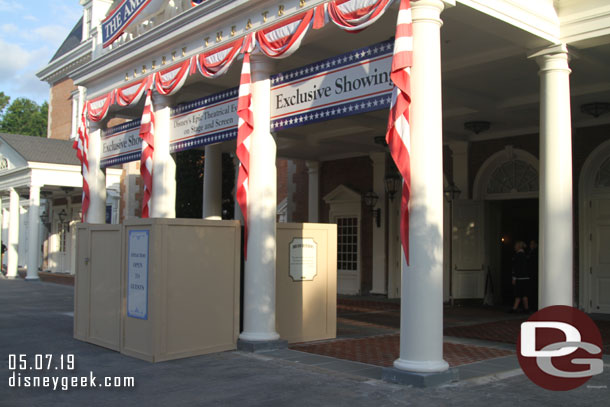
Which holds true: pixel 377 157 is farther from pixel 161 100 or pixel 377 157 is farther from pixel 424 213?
pixel 424 213

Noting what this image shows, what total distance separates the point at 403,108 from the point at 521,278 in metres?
8.10

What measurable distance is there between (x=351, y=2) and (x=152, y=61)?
4.97 meters

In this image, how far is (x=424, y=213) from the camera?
6336 millimetres

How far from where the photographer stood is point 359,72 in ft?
23.9

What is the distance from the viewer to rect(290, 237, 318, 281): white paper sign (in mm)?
9258

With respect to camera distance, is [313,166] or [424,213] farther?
[313,166]

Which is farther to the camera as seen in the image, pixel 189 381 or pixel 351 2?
pixel 351 2

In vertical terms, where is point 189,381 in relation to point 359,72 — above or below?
below

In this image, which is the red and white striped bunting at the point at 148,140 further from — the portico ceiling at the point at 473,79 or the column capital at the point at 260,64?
the column capital at the point at 260,64

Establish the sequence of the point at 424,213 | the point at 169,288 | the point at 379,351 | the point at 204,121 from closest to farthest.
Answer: the point at 424,213 < the point at 169,288 < the point at 379,351 < the point at 204,121

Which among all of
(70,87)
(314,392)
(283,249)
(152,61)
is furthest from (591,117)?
(70,87)

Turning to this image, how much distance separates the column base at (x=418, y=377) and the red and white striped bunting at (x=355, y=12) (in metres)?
3.71

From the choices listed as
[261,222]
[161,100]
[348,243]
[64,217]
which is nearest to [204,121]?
[161,100]

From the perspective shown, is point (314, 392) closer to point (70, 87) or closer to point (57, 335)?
point (57, 335)
